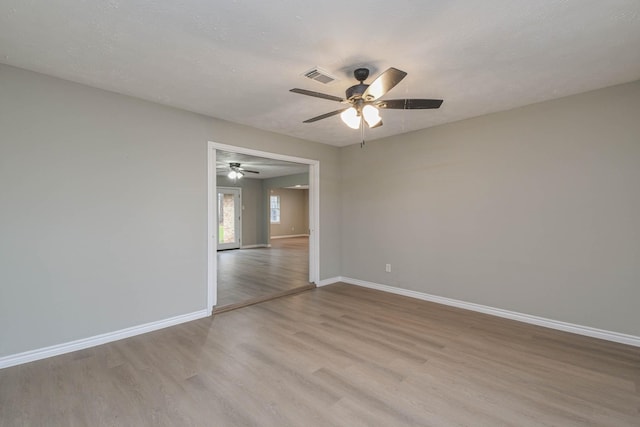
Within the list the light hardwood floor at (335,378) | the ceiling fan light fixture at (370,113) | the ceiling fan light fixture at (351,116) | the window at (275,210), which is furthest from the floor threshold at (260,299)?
the window at (275,210)

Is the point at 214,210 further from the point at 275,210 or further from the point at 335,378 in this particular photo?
the point at 275,210

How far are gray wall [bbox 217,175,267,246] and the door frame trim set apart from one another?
5446mm

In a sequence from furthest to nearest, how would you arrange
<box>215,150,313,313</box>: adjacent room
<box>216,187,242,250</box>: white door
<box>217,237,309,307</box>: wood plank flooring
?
<box>216,187,242,250</box>: white door < <box>215,150,313,313</box>: adjacent room < <box>217,237,309,307</box>: wood plank flooring

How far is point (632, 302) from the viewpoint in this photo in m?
2.85

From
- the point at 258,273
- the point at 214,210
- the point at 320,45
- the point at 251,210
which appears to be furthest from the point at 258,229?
the point at 320,45

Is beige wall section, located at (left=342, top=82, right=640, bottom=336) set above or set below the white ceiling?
below

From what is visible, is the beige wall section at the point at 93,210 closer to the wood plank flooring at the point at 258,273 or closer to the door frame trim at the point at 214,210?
the door frame trim at the point at 214,210

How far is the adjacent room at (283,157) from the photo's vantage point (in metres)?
1.94

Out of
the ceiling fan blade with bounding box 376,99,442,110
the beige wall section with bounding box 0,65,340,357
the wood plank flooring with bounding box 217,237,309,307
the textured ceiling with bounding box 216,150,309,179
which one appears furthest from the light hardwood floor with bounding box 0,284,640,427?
the textured ceiling with bounding box 216,150,309,179

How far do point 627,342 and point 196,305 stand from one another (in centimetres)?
455

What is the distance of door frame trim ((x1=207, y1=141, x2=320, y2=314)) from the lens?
12.2ft

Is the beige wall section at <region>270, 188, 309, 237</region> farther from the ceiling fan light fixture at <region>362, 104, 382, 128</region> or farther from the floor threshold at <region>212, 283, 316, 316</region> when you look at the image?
the ceiling fan light fixture at <region>362, 104, 382, 128</region>

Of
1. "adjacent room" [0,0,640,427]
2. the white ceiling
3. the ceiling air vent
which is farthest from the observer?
the ceiling air vent

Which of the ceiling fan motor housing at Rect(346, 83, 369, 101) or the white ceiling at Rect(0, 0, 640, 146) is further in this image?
the ceiling fan motor housing at Rect(346, 83, 369, 101)
